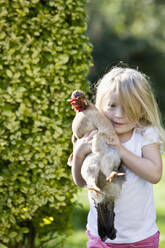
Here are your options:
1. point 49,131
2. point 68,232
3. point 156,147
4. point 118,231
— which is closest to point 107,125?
point 156,147

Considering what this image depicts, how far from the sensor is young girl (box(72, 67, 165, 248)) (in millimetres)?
2027

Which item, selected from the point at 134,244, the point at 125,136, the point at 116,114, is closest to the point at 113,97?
the point at 116,114

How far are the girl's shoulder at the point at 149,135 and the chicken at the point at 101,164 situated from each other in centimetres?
28

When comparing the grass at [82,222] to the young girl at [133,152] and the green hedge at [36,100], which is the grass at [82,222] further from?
the young girl at [133,152]

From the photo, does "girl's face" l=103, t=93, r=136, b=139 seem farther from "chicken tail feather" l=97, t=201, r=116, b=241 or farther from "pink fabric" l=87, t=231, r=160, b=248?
"pink fabric" l=87, t=231, r=160, b=248

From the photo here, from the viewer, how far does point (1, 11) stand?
3.21 m

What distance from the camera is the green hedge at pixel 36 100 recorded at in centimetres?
327

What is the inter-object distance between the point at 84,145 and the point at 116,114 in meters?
0.28

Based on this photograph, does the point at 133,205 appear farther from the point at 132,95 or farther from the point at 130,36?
the point at 130,36

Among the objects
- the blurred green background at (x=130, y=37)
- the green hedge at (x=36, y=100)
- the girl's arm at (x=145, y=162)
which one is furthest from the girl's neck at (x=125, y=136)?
the blurred green background at (x=130, y=37)

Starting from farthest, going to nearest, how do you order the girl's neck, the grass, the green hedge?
the grass, the green hedge, the girl's neck

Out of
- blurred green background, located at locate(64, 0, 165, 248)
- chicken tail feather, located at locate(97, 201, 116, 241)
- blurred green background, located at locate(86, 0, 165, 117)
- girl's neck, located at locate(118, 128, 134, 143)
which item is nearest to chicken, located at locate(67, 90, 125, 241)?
chicken tail feather, located at locate(97, 201, 116, 241)

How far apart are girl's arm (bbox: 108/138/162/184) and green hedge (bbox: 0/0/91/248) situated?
59.7 inches

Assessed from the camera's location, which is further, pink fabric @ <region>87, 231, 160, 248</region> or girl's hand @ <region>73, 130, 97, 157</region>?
pink fabric @ <region>87, 231, 160, 248</region>
